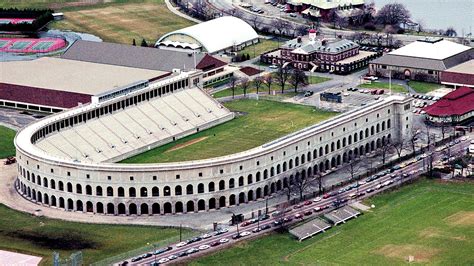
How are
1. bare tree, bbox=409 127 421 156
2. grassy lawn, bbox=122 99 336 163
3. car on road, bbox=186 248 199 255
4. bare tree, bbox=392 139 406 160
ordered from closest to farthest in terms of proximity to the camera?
car on road, bbox=186 248 199 255 < grassy lawn, bbox=122 99 336 163 < bare tree, bbox=392 139 406 160 < bare tree, bbox=409 127 421 156

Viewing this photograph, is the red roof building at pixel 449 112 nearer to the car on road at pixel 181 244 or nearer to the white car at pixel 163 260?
the car on road at pixel 181 244

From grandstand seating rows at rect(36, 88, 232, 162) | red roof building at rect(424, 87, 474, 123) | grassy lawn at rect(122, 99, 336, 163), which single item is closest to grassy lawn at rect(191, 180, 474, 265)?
grassy lawn at rect(122, 99, 336, 163)

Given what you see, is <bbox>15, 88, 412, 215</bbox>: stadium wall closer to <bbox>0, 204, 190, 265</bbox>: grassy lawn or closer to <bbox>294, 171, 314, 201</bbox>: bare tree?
<bbox>294, 171, 314, 201</bbox>: bare tree

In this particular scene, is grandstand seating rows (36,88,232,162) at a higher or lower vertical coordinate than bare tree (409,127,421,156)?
higher

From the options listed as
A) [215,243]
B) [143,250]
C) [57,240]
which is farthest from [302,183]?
[57,240]

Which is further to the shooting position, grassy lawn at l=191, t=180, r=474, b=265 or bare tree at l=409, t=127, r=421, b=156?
bare tree at l=409, t=127, r=421, b=156

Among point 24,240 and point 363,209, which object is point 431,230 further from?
point 24,240
